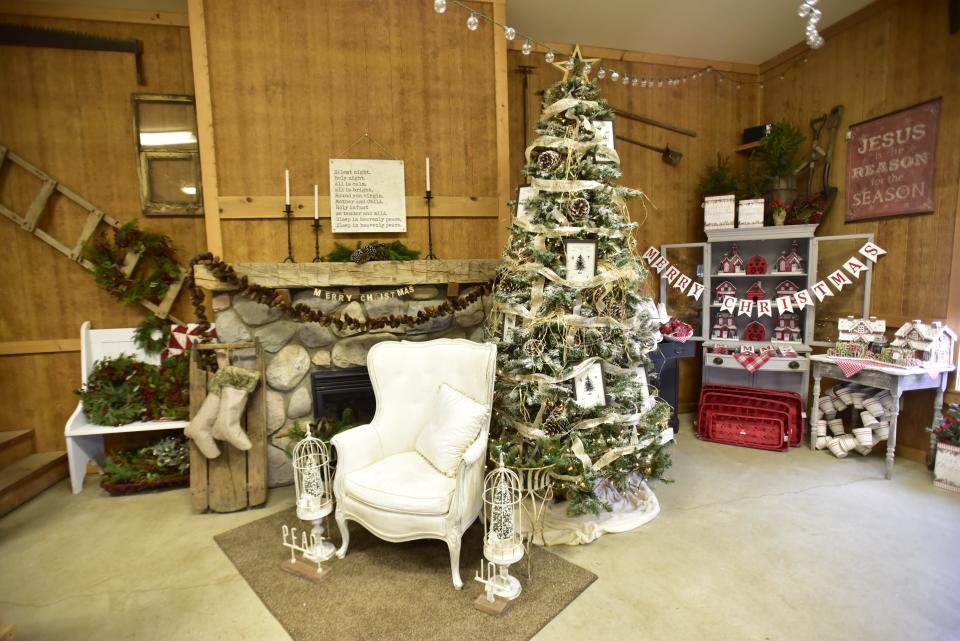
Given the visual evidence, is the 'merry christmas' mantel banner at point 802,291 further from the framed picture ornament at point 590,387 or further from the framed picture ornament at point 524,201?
the framed picture ornament at point 590,387

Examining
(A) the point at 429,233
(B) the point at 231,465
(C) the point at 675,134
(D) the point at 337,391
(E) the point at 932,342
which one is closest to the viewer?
(B) the point at 231,465

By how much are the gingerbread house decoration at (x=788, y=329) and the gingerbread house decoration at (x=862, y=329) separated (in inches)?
13.3

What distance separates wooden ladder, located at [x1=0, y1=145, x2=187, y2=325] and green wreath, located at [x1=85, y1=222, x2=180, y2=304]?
0.15 feet

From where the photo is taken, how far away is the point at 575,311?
93.4 inches

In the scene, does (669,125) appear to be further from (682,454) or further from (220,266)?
(220,266)

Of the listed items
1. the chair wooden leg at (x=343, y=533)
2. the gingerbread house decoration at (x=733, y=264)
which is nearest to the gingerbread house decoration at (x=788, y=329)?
the gingerbread house decoration at (x=733, y=264)

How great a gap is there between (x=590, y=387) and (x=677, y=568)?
86 centimetres

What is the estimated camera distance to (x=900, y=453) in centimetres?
324

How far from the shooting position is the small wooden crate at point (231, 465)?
2.67 meters

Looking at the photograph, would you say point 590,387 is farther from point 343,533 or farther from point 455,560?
point 343,533

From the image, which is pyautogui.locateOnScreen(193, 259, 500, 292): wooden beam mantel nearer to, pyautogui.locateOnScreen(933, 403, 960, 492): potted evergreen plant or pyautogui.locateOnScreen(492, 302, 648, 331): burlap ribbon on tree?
pyautogui.locateOnScreen(492, 302, 648, 331): burlap ribbon on tree

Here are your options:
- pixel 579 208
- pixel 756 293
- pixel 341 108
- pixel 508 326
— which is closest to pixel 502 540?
pixel 508 326

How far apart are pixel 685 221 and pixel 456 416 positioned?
3001 millimetres

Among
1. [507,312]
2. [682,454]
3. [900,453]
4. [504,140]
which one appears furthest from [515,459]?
[900,453]
